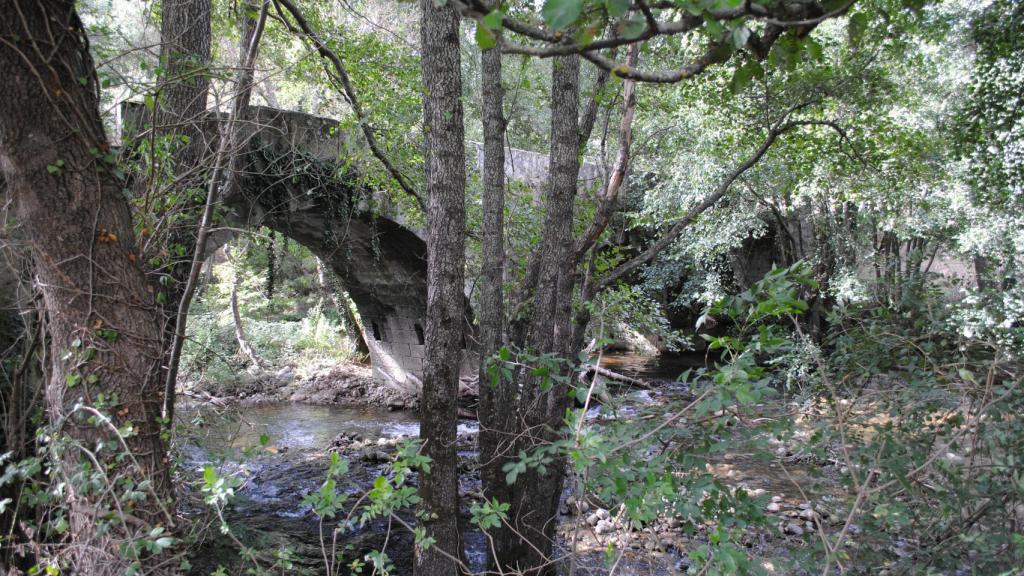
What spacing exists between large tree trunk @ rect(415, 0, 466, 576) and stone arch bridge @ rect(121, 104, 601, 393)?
1754mm

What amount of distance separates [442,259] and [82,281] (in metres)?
1.54

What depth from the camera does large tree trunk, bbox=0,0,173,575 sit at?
211 cm

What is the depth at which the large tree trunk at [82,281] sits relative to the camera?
211 cm

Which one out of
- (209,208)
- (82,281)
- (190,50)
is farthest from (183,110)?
(82,281)

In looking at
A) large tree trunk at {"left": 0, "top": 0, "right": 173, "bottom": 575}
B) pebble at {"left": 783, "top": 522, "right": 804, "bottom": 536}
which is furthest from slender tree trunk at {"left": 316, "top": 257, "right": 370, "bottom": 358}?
large tree trunk at {"left": 0, "top": 0, "right": 173, "bottom": 575}

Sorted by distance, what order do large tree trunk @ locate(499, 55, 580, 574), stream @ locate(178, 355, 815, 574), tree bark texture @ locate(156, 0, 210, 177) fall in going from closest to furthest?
stream @ locate(178, 355, 815, 574) < tree bark texture @ locate(156, 0, 210, 177) < large tree trunk @ locate(499, 55, 580, 574)

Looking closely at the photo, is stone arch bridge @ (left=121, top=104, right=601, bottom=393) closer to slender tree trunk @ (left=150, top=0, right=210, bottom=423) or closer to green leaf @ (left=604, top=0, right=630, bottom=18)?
slender tree trunk @ (left=150, top=0, right=210, bottom=423)

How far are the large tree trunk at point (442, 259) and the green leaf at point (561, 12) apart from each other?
7.26 ft

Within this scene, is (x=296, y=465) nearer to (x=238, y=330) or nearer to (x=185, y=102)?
(x=185, y=102)

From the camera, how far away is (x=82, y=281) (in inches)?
87.6

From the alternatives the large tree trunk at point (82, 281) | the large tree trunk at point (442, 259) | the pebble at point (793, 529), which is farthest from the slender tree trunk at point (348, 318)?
the large tree trunk at point (82, 281)

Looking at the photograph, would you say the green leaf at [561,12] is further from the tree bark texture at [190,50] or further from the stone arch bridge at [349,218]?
the stone arch bridge at [349,218]

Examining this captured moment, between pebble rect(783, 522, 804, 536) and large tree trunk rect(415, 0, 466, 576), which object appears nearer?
large tree trunk rect(415, 0, 466, 576)

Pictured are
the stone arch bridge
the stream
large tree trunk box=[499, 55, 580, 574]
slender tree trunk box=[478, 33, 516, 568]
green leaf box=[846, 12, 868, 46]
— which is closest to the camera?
green leaf box=[846, 12, 868, 46]
